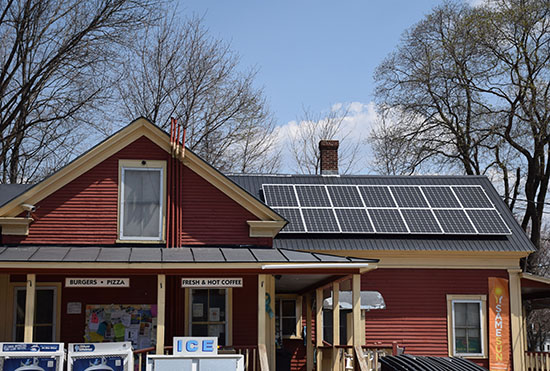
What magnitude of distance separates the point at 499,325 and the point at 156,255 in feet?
33.8

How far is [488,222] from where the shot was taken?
21359 millimetres

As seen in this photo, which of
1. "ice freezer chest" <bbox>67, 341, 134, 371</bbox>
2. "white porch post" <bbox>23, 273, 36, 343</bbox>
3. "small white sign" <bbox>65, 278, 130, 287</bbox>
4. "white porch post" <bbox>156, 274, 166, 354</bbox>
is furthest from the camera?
"small white sign" <bbox>65, 278, 130, 287</bbox>

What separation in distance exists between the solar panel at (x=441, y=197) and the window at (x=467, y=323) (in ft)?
10.1

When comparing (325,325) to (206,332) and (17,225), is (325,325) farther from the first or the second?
(17,225)

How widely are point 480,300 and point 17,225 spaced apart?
40.7 ft

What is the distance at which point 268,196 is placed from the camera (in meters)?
22.4

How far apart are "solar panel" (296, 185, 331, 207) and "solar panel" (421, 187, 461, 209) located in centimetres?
319

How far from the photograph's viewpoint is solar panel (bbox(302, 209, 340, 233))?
20.8 m

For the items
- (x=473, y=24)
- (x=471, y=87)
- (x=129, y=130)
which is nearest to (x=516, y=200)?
(x=471, y=87)

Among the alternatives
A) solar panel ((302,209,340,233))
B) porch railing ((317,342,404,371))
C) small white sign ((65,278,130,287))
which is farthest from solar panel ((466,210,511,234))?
small white sign ((65,278,130,287))

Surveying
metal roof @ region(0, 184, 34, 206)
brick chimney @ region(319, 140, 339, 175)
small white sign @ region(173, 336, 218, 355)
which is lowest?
small white sign @ region(173, 336, 218, 355)

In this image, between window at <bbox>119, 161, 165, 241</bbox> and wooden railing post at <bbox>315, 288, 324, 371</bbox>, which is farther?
wooden railing post at <bbox>315, 288, 324, 371</bbox>

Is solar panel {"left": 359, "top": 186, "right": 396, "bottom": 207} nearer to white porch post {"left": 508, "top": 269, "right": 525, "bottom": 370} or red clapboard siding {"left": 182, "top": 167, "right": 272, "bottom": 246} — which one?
white porch post {"left": 508, "top": 269, "right": 525, "bottom": 370}

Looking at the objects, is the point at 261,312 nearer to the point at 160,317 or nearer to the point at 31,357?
the point at 160,317
